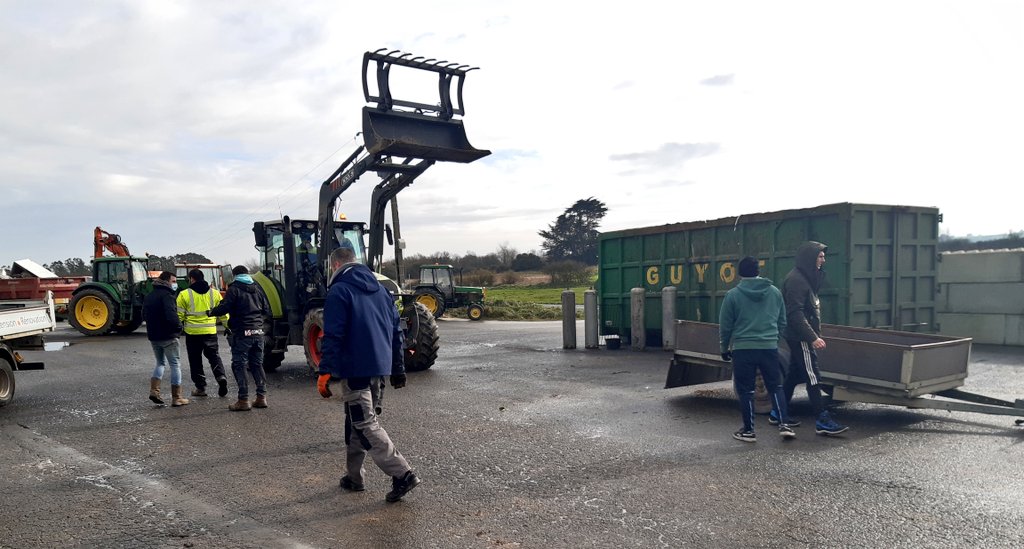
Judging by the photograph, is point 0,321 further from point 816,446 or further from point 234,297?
point 816,446

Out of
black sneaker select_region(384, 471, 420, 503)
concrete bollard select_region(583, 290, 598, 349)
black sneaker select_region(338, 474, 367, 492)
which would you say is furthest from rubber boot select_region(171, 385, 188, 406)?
concrete bollard select_region(583, 290, 598, 349)

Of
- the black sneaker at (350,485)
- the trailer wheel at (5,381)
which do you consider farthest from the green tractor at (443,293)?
the black sneaker at (350,485)

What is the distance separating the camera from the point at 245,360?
8.43 meters

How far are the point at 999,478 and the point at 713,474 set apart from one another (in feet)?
6.82

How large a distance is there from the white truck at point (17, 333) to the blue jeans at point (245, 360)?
290 cm

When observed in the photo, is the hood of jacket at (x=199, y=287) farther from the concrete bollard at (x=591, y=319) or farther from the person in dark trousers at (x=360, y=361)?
the concrete bollard at (x=591, y=319)

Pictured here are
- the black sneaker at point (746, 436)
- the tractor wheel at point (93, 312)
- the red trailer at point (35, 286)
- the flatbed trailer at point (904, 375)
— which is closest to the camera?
the black sneaker at point (746, 436)

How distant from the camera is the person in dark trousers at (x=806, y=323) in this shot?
6637mm

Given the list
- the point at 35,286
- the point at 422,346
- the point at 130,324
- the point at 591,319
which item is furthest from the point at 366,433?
the point at 35,286

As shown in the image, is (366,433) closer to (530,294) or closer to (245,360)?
(245,360)

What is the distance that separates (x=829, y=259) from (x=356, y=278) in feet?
26.4

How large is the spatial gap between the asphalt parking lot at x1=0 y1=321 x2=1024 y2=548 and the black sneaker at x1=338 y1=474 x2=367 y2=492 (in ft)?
0.34

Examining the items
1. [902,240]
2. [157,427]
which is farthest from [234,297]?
[902,240]

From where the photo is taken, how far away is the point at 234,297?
839 cm
